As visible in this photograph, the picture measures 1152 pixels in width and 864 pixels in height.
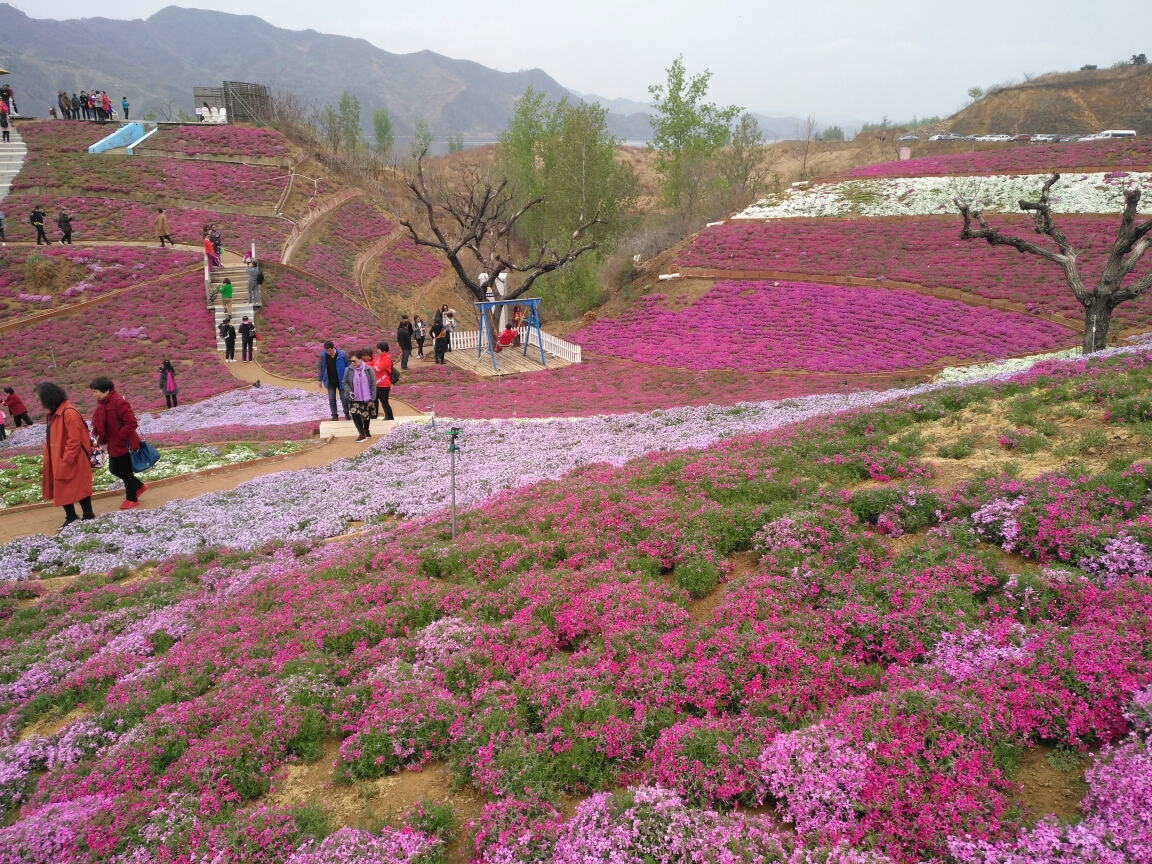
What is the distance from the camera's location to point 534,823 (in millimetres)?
4082

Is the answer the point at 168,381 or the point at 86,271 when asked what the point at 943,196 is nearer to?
the point at 168,381

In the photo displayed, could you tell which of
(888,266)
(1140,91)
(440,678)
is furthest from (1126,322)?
(1140,91)

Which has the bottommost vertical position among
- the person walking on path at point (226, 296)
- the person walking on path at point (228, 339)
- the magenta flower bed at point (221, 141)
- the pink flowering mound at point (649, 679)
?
the pink flowering mound at point (649, 679)

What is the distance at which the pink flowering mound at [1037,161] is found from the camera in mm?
38250

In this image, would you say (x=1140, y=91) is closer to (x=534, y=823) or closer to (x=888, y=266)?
(x=888, y=266)

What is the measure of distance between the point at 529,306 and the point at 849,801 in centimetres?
2338

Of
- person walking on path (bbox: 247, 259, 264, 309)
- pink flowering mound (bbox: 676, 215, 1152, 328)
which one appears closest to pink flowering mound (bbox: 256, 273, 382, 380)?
person walking on path (bbox: 247, 259, 264, 309)

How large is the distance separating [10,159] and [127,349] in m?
23.9

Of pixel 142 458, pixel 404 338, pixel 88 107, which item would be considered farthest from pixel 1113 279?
pixel 88 107

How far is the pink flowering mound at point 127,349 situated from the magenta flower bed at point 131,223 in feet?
23.9

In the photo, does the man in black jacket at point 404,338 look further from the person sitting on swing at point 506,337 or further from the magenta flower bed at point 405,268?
the magenta flower bed at point 405,268

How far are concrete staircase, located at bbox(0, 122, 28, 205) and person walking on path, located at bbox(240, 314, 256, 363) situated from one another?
67.5ft

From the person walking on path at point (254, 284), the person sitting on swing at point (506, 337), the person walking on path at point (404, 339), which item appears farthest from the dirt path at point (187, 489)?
the person walking on path at point (254, 284)

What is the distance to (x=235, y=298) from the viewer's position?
29.4 m
